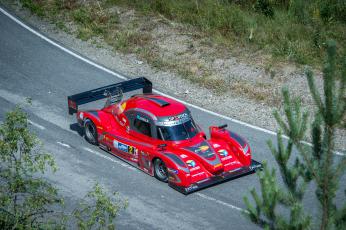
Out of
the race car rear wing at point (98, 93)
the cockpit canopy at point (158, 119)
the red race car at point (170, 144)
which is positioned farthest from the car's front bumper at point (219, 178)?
the race car rear wing at point (98, 93)

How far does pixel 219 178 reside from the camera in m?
15.5

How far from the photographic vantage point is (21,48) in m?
24.1

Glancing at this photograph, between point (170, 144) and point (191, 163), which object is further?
point (170, 144)

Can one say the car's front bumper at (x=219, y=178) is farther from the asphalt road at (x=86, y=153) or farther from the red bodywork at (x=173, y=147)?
the asphalt road at (x=86, y=153)

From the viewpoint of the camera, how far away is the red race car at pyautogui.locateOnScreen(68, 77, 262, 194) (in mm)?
15430

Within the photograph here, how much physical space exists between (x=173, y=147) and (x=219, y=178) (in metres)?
1.37

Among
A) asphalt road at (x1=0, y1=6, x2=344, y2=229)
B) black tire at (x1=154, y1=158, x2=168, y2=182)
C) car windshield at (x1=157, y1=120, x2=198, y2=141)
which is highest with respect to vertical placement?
car windshield at (x1=157, y1=120, x2=198, y2=141)

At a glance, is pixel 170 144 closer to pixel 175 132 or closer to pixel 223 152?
pixel 175 132

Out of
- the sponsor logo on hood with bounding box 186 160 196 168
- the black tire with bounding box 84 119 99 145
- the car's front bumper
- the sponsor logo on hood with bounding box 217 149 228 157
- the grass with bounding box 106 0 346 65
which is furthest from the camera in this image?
the grass with bounding box 106 0 346 65

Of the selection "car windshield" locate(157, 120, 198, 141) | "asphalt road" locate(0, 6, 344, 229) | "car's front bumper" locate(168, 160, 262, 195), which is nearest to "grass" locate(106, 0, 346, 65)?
"asphalt road" locate(0, 6, 344, 229)

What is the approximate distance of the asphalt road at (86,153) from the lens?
581 inches

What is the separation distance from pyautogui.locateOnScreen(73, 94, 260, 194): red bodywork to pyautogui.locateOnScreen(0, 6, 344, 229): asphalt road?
13.9 inches

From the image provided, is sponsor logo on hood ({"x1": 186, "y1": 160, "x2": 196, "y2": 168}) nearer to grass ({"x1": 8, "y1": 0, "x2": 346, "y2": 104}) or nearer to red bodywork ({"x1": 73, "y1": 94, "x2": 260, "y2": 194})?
red bodywork ({"x1": 73, "y1": 94, "x2": 260, "y2": 194})

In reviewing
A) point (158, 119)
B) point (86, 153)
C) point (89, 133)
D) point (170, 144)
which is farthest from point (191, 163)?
point (89, 133)
